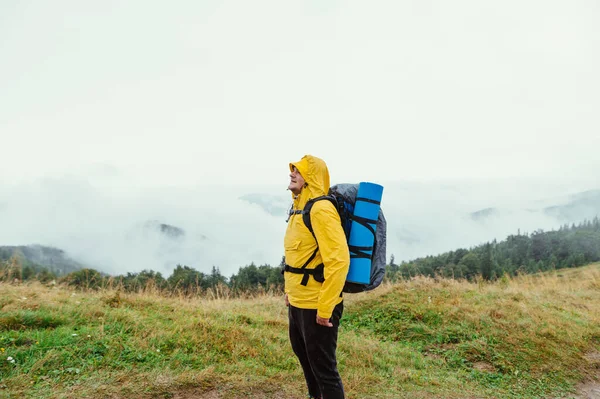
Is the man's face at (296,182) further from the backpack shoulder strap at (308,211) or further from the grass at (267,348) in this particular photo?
the grass at (267,348)

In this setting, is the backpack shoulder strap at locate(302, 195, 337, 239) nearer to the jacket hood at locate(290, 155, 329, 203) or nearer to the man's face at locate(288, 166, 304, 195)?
the jacket hood at locate(290, 155, 329, 203)

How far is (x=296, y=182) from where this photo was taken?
363cm

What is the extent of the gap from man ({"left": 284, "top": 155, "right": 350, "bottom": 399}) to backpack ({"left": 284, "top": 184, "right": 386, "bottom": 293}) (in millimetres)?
19

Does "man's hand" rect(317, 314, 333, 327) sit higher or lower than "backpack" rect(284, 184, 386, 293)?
lower

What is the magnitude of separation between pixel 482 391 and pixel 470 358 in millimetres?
1176

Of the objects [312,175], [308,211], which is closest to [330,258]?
[308,211]

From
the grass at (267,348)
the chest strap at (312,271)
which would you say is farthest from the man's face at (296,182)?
the grass at (267,348)

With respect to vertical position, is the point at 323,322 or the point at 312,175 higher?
the point at 312,175

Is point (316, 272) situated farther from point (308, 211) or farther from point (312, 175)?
point (312, 175)

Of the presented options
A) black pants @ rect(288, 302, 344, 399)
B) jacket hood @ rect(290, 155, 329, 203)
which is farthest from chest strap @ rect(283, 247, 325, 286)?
jacket hood @ rect(290, 155, 329, 203)

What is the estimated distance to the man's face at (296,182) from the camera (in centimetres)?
362

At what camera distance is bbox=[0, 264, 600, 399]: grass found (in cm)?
452

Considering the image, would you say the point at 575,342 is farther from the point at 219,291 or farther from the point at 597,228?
the point at 597,228

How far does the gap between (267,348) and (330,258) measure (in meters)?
3.31
